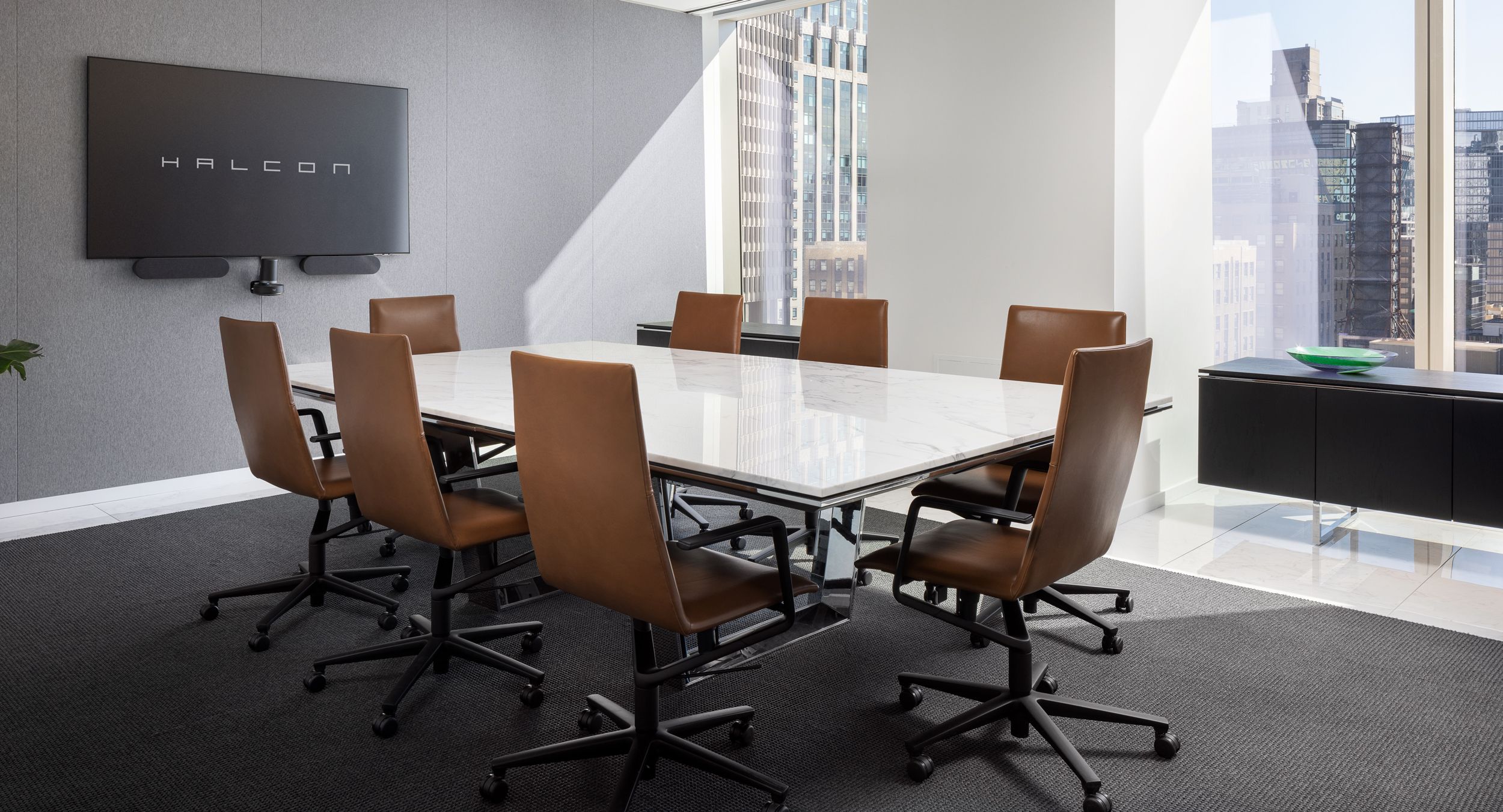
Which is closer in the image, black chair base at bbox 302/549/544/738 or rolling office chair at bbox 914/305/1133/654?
black chair base at bbox 302/549/544/738

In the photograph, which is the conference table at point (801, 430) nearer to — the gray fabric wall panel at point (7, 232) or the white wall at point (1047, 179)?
the white wall at point (1047, 179)

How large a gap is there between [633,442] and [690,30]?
6.40 m

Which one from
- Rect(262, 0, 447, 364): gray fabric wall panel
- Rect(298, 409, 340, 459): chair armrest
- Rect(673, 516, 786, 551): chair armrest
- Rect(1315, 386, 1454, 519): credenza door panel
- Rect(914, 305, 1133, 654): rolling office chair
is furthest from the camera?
Rect(262, 0, 447, 364): gray fabric wall panel

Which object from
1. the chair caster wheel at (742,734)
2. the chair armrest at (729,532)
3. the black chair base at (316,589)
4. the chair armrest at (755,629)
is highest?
the chair armrest at (729,532)

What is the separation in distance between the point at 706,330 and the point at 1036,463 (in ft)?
6.83

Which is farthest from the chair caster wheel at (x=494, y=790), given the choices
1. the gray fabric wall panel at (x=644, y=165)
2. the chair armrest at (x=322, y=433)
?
the gray fabric wall panel at (x=644, y=165)

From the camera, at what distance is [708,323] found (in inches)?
209

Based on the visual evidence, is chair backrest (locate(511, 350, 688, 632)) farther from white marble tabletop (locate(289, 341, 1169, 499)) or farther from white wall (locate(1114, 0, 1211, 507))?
white wall (locate(1114, 0, 1211, 507))

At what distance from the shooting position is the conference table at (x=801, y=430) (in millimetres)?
2393

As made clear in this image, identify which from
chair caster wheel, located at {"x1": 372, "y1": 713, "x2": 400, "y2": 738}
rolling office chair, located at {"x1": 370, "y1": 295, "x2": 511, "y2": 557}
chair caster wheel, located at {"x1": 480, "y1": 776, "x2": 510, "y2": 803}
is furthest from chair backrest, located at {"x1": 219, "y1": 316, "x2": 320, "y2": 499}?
chair caster wheel, located at {"x1": 480, "y1": 776, "x2": 510, "y2": 803}

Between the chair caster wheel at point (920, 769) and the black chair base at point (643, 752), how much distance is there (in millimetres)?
331

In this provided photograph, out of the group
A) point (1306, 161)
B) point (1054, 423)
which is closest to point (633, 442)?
point (1054, 423)

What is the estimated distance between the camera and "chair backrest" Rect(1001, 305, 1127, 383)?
380cm

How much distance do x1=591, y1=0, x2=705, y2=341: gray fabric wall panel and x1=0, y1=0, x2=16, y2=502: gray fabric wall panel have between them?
3.29 m
